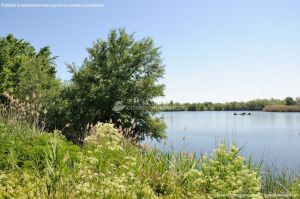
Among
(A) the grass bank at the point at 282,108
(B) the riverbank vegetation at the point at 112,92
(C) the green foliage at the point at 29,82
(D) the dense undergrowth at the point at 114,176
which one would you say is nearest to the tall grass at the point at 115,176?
(D) the dense undergrowth at the point at 114,176

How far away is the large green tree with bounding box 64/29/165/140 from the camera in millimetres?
22250

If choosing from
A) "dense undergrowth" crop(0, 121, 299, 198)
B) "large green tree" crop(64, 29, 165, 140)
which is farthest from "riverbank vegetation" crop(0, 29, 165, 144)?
"dense undergrowth" crop(0, 121, 299, 198)

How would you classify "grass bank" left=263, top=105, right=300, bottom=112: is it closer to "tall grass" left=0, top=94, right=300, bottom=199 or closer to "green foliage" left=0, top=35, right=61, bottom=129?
"green foliage" left=0, top=35, right=61, bottom=129

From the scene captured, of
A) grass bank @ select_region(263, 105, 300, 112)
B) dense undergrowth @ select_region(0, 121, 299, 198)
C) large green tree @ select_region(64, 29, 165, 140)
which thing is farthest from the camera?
grass bank @ select_region(263, 105, 300, 112)

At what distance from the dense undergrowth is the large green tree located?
1402 cm

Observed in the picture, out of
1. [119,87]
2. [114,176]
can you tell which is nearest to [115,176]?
[114,176]

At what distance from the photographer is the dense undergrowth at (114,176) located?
201 inches

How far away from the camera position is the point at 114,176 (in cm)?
587

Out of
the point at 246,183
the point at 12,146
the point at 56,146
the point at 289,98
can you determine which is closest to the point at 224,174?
the point at 246,183

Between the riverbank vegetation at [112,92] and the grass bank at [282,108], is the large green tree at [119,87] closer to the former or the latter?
the riverbank vegetation at [112,92]

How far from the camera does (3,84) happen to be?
1081 inches

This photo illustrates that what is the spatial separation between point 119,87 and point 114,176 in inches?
655

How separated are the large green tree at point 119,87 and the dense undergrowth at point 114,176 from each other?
14.0 metres

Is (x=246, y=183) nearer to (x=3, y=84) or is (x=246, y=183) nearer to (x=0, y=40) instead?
(x=3, y=84)
